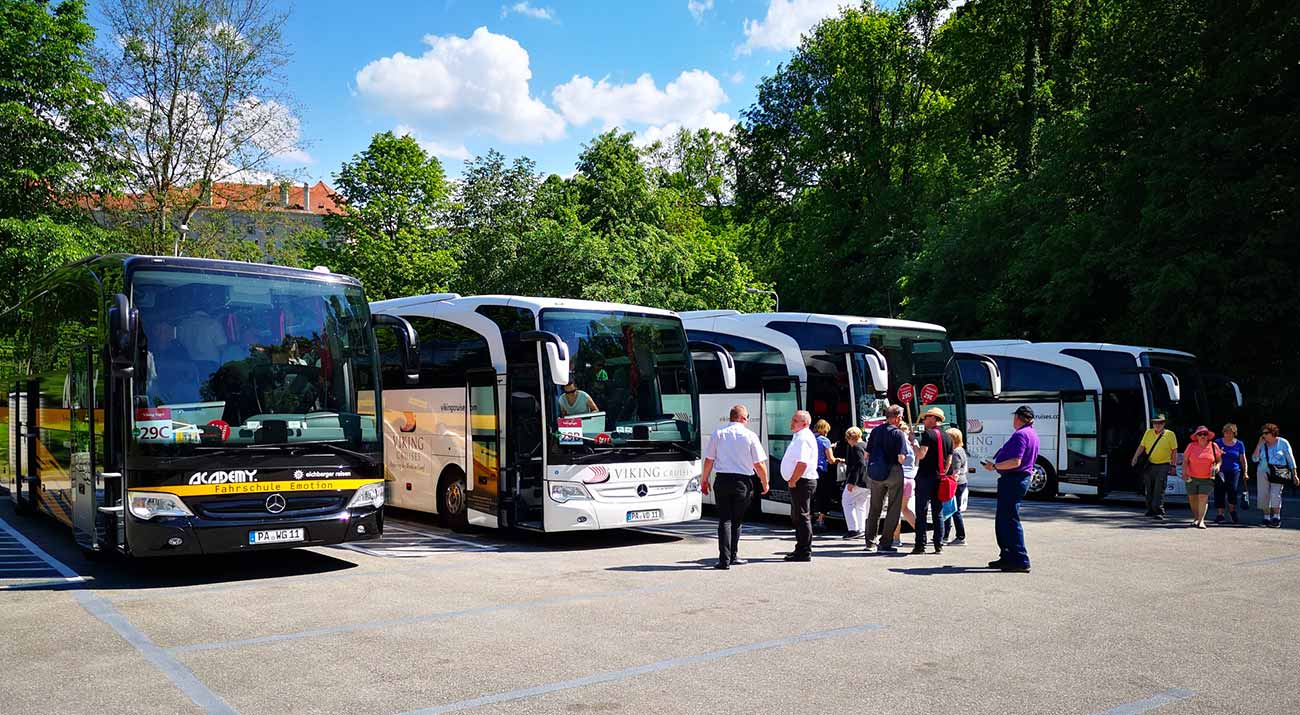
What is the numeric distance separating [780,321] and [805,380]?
1.18 metres

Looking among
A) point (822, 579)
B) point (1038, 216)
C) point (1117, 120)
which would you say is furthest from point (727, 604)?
point (1038, 216)

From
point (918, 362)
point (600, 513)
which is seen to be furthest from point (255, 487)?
point (918, 362)

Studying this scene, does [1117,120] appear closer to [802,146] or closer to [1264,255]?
[1264,255]

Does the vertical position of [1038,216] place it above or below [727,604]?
above

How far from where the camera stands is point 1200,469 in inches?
637

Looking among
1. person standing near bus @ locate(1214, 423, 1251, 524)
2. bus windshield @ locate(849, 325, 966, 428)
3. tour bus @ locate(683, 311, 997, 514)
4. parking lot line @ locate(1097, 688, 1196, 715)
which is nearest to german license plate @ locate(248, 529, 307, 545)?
parking lot line @ locate(1097, 688, 1196, 715)

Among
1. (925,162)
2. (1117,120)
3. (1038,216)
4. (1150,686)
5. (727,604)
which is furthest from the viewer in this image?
(925,162)

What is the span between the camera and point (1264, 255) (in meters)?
24.5

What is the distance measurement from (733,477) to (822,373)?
15.9 ft

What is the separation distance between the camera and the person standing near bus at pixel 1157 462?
17.6 meters

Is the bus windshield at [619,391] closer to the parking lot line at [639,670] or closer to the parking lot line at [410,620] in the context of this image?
the parking lot line at [410,620]

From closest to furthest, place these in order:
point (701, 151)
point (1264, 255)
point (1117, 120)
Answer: point (1264, 255) < point (1117, 120) < point (701, 151)

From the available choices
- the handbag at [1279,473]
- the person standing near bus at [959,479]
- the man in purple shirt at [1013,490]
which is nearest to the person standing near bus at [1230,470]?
the handbag at [1279,473]

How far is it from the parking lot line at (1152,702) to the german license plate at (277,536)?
7.23 metres
